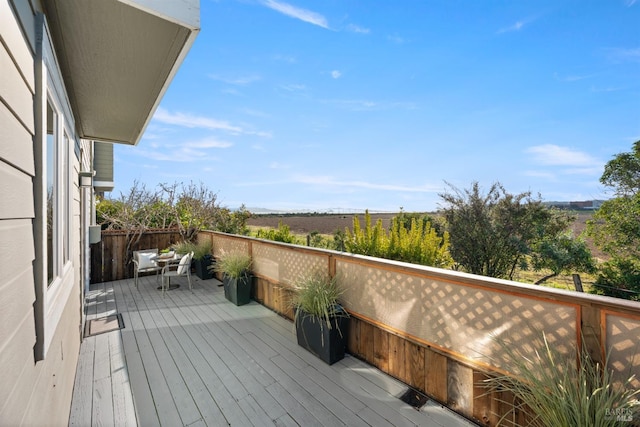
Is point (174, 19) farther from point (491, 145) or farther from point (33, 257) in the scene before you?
point (491, 145)

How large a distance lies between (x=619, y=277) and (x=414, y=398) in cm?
953

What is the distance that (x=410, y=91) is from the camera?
11180 millimetres

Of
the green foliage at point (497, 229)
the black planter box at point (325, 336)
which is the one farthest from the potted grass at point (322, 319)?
the green foliage at point (497, 229)

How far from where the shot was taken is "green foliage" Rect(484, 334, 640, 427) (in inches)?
55.4

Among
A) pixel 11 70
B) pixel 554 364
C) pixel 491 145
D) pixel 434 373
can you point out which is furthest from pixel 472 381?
pixel 491 145

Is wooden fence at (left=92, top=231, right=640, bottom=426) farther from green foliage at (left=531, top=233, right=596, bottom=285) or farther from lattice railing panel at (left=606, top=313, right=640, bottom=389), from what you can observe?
green foliage at (left=531, top=233, right=596, bottom=285)

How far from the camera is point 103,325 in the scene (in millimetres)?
3982

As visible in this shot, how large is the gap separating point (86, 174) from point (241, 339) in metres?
2.97

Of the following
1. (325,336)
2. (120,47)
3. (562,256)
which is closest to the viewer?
(120,47)

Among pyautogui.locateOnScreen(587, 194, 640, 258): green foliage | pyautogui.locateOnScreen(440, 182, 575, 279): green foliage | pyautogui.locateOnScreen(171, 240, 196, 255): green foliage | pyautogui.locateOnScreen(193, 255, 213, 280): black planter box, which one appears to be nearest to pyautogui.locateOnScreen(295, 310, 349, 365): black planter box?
pyautogui.locateOnScreen(193, 255, 213, 280): black planter box

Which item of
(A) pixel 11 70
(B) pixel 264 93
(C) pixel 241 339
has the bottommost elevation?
(C) pixel 241 339

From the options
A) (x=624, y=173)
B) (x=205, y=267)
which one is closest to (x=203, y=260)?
(x=205, y=267)

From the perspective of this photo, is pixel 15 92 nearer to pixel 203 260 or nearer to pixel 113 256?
pixel 203 260

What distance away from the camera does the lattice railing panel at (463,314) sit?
5.73 feet
